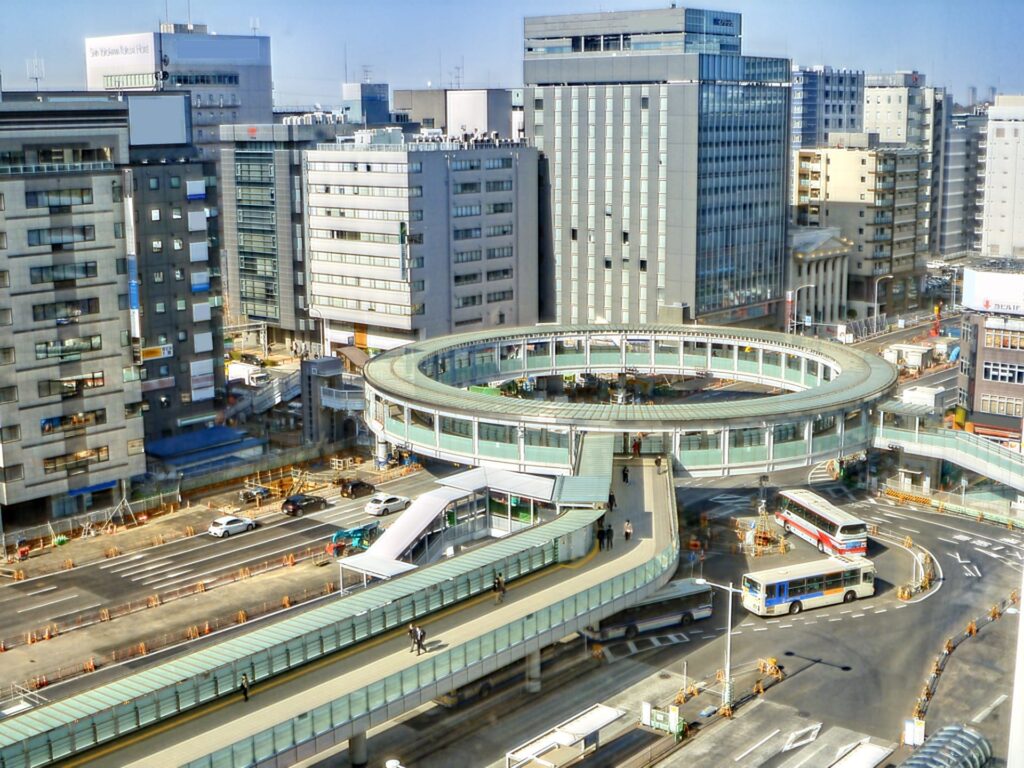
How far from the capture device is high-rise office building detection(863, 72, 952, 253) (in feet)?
563

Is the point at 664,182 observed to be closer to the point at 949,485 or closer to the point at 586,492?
the point at 949,485

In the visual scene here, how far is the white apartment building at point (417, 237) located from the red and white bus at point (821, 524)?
46.9 meters

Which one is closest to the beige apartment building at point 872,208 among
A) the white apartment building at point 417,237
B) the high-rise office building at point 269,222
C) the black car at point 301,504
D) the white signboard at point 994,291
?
the white apartment building at point 417,237

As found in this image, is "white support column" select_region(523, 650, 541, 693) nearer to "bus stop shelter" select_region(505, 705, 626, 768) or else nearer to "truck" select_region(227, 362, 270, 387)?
"bus stop shelter" select_region(505, 705, 626, 768)

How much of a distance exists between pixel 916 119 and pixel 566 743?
492ft

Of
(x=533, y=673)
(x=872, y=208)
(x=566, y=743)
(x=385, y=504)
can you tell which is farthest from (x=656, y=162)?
(x=566, y=743)

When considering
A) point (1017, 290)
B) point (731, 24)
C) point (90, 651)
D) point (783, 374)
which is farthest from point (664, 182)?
point (90, 651)

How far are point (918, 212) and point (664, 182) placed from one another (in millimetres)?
48923

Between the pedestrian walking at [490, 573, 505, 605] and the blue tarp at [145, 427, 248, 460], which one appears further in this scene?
the blue tarp at [145, 427, 248, 460]

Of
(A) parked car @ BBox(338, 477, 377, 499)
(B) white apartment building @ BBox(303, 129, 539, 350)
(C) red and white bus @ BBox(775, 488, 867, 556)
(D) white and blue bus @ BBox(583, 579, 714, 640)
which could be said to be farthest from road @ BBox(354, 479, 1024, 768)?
(B) white apartment building @ BBox(303, 129, 539, 350)

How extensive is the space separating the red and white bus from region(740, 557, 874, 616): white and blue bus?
409cm

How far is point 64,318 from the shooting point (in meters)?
72.4

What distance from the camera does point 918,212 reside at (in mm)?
148000

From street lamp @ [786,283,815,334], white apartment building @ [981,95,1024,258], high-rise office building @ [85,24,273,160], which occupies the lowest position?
street lamp @ [786,283,815,334]
